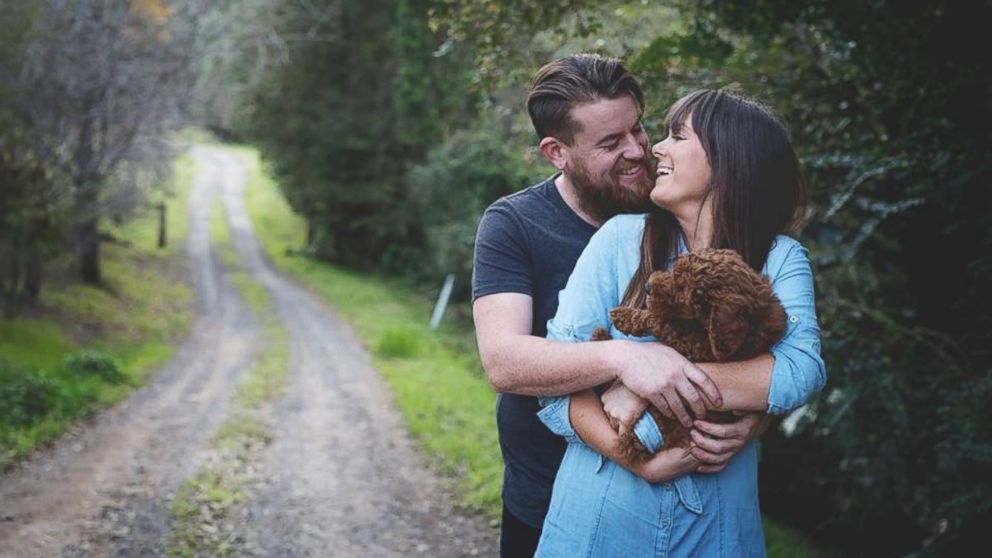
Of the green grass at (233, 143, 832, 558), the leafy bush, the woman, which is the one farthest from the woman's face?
the leafy bush

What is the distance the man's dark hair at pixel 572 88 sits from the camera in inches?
94.3

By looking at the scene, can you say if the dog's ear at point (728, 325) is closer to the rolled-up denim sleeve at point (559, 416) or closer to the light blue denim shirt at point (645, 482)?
the light blue denim shirt at point (645, 482)

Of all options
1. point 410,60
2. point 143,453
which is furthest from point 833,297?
point 410,60

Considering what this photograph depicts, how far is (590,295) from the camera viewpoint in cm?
201

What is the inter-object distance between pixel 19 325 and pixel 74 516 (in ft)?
22.8

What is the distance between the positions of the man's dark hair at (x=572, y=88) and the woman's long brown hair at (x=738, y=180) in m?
0.39

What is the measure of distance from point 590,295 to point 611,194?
529 mm

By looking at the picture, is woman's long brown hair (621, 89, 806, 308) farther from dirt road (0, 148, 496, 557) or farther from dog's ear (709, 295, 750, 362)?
dirt road (0, 148, 496, 557)

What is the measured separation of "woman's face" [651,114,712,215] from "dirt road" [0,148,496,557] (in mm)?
4777

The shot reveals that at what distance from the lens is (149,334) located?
631 inches

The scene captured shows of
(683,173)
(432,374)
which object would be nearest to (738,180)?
(683,173)

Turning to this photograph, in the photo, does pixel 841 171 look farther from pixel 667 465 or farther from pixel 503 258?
pixel 667 465

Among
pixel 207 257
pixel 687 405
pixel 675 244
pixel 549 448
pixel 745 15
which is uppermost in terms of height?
pixel 745 15

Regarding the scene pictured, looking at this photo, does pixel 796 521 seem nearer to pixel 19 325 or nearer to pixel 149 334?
pixel 19 325
